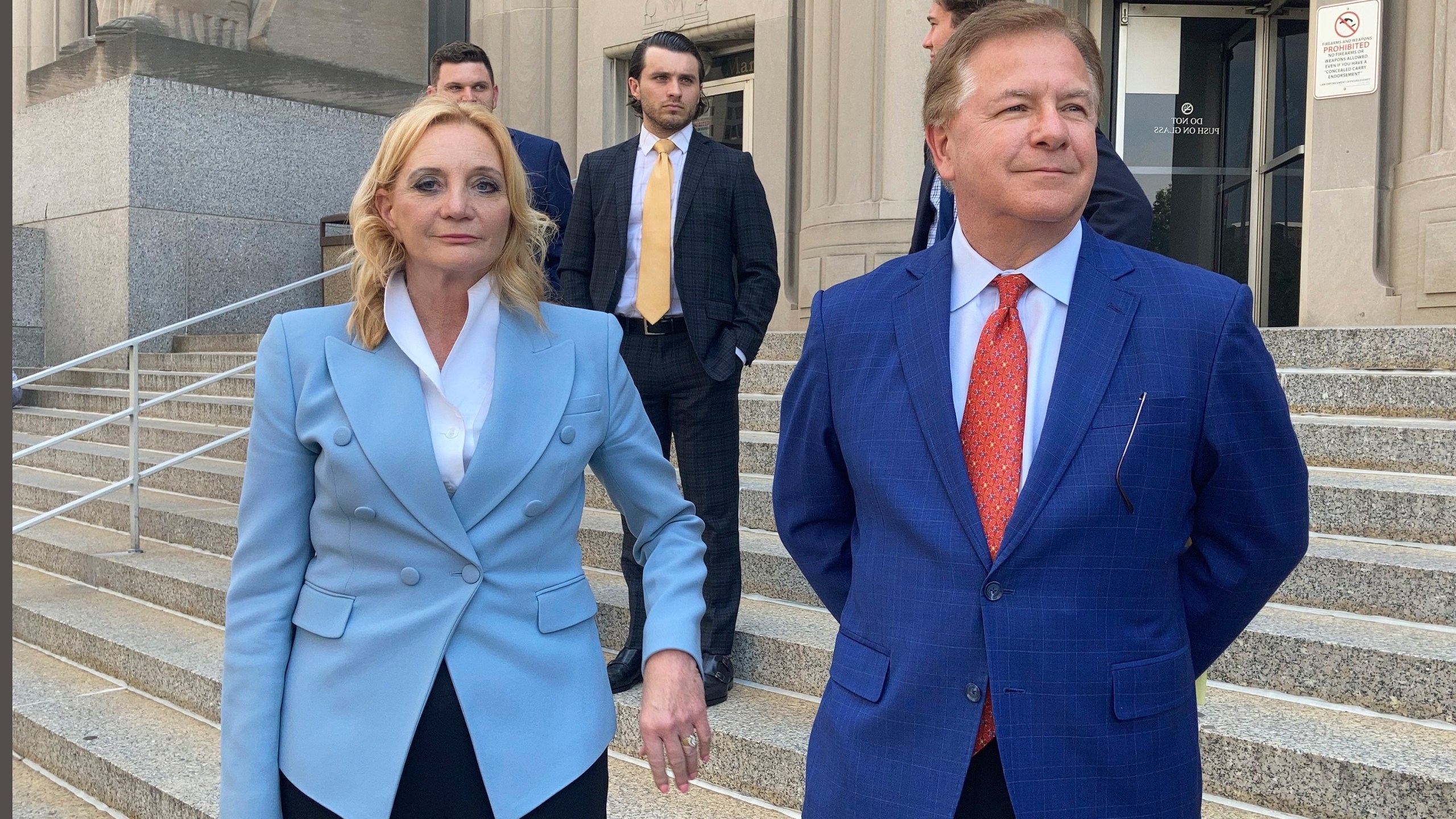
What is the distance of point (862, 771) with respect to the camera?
164 centimetres

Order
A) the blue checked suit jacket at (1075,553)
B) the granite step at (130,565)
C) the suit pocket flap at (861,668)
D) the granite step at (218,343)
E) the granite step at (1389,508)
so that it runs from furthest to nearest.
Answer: the granite step at (218,343) < the granite step at (130,565) < the granite step at (1389,508) < the suit pocket flap at (861,668) < the blue checked suit jacket at (1075,553)

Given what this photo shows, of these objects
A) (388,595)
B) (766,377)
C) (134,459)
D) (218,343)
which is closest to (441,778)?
(388,595)

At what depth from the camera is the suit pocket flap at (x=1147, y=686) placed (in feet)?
5.09

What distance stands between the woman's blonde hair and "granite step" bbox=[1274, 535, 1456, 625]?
252 centimetres

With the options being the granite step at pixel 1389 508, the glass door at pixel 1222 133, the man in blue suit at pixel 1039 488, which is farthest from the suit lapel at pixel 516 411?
the glass door at pixel 1222 133

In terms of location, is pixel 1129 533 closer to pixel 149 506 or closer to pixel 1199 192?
pixel 149 506

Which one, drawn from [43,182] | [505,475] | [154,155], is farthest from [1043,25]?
[43,182]

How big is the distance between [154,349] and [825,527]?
31.6ft

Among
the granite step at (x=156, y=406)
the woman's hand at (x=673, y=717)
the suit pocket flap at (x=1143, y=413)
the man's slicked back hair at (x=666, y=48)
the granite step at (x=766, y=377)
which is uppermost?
the man's slicked back hair at (x=666, y=48)

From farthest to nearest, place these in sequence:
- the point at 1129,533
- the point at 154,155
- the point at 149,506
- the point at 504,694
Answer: the point at 154,155 < the point at 149,506 < the point at 504,694 < the point at 1129,533

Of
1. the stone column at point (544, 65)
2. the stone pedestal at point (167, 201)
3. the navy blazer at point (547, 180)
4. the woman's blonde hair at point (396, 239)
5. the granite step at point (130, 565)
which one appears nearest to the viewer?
the woman's blonde hair at point (396, 239)

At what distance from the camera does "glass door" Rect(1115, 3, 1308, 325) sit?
29.3 feet

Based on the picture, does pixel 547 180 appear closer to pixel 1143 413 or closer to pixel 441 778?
pixel 441 778

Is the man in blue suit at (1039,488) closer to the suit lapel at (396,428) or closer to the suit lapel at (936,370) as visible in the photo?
the suit lapel at (936,370)
